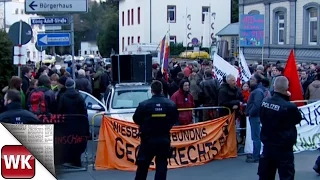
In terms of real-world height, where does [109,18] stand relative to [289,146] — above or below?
above

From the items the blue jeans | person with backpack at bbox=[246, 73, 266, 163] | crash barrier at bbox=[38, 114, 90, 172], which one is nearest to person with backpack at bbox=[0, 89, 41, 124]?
crash barrier at bbox=[38, 114, 90, 172]

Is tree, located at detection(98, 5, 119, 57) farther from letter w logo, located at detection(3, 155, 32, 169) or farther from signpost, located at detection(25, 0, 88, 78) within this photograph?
letter w logo, located at detection(3, 155, 32, 169)

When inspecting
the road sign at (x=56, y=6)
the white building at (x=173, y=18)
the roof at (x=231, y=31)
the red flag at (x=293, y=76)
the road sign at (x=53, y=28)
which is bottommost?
the red flag at (x=293, y=76)

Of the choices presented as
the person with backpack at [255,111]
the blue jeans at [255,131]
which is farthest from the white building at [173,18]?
the blue jeans at [255,131]

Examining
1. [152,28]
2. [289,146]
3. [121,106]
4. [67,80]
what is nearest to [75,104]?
[67,80]

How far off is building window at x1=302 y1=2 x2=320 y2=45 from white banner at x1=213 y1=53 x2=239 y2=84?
2517cm

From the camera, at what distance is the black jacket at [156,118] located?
10367mm

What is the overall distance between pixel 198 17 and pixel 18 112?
59.6m

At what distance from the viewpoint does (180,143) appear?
13.9 m

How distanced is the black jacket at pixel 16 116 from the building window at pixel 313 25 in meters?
33.4

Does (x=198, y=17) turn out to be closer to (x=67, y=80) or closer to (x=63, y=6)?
(x=63, y=6)

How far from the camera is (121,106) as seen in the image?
55.4 ft

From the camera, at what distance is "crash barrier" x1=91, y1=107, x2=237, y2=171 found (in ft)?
44.4

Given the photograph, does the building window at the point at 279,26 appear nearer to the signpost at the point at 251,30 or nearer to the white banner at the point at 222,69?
the signpost at the point at 251,30
